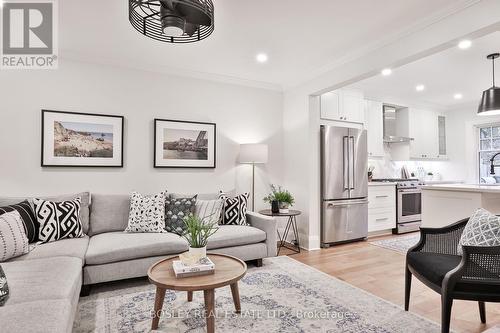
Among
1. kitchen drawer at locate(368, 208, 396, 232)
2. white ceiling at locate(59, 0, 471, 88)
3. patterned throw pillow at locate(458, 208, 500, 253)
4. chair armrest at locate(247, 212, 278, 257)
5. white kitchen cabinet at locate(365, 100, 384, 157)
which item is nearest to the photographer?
patterned throw pillow at locate(458, 208, 500, 253)

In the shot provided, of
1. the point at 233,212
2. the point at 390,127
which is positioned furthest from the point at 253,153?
the point at 390,127

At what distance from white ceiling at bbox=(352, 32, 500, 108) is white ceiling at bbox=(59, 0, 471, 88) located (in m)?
1.11

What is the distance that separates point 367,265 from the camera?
355 centimetres

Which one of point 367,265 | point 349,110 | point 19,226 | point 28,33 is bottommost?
point 367,265

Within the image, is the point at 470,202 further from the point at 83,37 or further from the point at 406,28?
the point at 83,37

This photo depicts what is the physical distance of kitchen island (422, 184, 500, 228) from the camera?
3.29 meters

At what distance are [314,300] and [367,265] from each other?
1.31 m

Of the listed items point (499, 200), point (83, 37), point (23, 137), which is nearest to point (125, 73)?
point (83, 37)

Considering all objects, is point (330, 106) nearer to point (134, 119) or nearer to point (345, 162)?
point (345, 162)

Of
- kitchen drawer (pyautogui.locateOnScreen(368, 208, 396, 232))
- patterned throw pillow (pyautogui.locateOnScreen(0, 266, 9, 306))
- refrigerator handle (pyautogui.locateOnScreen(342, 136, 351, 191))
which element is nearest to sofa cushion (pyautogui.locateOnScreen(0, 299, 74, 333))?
patterned throw pillow (pyautogui.locateOnScreen(0, 266, 9, 306))

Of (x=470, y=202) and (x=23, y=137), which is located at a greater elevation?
(x=23, y=137)

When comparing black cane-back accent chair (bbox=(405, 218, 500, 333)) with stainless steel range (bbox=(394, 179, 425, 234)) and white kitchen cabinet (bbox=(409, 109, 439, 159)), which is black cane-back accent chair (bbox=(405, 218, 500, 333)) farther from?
white kitchen cabinet (bbox=(409, 109, 439, 159))

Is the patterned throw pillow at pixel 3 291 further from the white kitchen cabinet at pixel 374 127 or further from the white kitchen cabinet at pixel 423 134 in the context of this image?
the white kitchen cabinet at pixel 423 134

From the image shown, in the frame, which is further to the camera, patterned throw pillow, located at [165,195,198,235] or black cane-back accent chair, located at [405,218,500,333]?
patterned throw pillow, located at [165,195,198,235]
